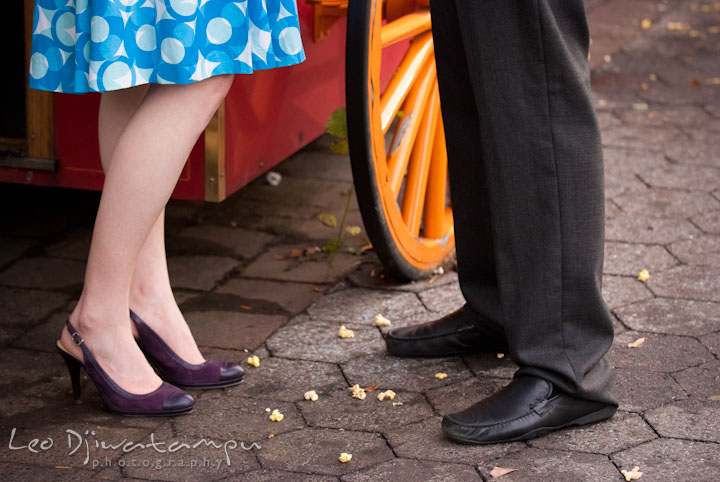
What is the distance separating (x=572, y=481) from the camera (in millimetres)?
1624

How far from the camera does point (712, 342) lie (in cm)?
215

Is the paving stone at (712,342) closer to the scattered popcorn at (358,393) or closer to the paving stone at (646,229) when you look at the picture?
the paving stone at (646,229)

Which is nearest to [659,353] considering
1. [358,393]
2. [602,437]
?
[602,437]

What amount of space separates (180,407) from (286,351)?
0.36 meters

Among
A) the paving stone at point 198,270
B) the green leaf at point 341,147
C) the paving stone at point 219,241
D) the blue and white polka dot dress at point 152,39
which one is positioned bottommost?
the paving stone at point 219,241

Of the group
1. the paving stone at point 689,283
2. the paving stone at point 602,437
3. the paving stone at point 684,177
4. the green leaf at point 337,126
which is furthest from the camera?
the paving stone at point 684,177

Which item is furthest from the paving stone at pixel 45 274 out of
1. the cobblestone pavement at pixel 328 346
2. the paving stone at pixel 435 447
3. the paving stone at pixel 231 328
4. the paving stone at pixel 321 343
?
the paving stone at pixel 435 447

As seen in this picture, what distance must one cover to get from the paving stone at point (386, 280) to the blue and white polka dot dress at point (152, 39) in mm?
888

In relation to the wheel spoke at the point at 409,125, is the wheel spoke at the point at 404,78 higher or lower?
higher

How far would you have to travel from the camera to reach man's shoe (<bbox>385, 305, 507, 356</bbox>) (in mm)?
2070

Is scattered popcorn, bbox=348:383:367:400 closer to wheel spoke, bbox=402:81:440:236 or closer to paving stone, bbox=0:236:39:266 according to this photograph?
wheel spoke, bbox=402:81:440:236

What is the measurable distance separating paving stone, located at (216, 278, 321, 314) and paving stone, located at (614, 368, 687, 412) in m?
0.75

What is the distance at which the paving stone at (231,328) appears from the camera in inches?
86.4

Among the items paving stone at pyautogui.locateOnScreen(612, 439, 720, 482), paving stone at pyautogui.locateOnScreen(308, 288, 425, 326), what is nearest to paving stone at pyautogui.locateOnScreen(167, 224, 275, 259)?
paving stone at pyautogui.locateOnScreen(308, 288, 425, 326)
